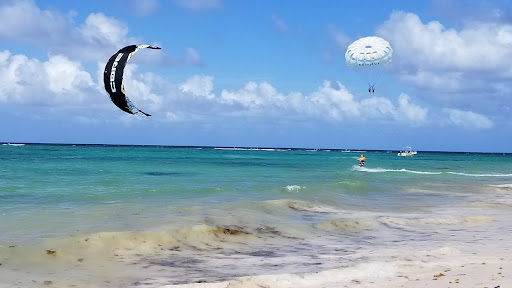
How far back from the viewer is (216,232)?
15.4m

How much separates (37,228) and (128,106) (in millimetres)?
5018

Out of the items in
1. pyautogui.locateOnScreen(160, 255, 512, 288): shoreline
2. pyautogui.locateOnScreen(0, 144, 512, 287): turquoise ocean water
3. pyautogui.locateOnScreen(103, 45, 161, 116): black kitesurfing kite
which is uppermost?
pyautogui.locateOnScreen(103, 45, 161, 116): black kitesurfing kite

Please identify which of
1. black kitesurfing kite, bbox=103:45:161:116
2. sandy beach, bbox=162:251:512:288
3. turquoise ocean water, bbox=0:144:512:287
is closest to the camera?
sandy beach, bbox=162:251:512:288

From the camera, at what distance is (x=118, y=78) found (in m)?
14.9

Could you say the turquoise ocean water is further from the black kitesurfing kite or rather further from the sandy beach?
the black kitesurfing kite

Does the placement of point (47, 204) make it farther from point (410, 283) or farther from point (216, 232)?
point (410, 283)

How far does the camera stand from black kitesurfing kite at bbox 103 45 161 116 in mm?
14453

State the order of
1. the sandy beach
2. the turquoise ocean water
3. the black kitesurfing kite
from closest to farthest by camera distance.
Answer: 1. the sandy beach
2. the turquoise ocean water
3. the black kitesurfing kite

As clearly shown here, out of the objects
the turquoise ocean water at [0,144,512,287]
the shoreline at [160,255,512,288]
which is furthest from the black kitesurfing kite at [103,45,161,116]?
the shoreline at [160,255,512,288]

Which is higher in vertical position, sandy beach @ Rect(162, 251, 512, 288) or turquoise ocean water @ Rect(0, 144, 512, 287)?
sandy beach @ Rect(162, 251, 512, 288)

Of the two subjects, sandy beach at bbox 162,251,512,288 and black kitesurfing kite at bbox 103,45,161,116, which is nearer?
sandy beach at bbox 162,251,512,288

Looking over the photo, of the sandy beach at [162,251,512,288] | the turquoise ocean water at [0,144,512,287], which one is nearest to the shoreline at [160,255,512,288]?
the sandy beach at [162,251,512,288]

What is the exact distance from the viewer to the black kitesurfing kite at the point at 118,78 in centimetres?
1445

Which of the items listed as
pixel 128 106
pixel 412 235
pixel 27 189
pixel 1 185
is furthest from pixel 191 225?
pixel 1 185
